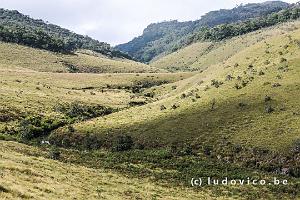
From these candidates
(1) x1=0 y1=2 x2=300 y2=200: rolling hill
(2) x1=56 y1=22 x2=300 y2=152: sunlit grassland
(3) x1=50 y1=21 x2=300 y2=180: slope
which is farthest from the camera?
(2) x1=56 y1=22 x2=300 y2=152: sunlit grassland

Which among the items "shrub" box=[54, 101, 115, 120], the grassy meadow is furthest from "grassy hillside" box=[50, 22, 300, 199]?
"shrub" box=[54, 101, 115, 120]

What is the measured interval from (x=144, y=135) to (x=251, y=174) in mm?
19702

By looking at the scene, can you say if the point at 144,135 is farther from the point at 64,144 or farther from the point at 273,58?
the point at 273,58

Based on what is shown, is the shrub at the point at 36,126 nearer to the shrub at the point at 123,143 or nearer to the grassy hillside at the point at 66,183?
the shrub at the point at 123,143

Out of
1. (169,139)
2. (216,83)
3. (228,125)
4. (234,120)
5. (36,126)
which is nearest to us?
(169,139)

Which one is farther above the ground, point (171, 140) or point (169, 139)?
point (169, 139)

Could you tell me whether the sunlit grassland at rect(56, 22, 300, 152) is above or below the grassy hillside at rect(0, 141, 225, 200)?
above

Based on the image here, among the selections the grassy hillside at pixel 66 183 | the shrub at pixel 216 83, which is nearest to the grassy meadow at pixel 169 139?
the grassy hillside at pixel 66 183

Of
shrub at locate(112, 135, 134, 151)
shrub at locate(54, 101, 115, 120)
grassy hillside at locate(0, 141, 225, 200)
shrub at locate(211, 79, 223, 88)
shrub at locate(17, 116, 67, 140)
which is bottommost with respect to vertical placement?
grassy hillside at locate(0, 141, 225, 200)

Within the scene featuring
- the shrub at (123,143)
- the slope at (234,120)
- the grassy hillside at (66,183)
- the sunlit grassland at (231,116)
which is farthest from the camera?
the shrub at (123,143)

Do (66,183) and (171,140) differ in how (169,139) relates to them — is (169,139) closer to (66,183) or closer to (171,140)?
(171,140)

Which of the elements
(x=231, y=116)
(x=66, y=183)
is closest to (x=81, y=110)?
(x=231, y=116)

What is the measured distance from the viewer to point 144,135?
67812 mm

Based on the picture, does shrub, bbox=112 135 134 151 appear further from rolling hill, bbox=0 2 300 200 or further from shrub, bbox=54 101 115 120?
shrub, bbox=54 101 115 120
